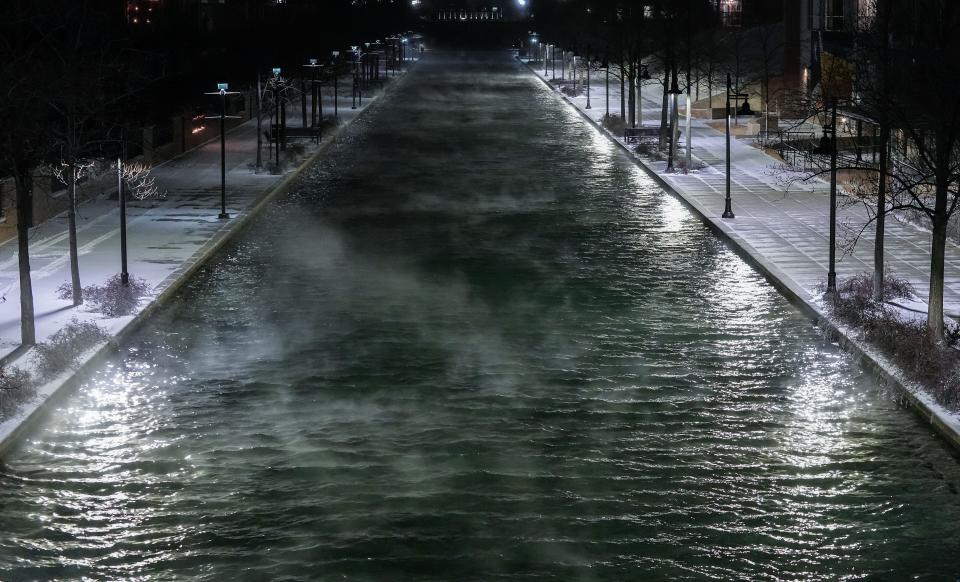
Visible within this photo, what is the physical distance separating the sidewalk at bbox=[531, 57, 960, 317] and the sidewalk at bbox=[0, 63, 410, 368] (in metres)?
12.2

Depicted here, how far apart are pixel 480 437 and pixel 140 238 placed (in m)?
15.9

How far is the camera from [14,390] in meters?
17.9

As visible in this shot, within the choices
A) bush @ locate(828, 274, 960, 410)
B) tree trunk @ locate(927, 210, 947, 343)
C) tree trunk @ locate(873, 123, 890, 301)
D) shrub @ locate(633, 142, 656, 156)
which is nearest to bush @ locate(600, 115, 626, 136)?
shrub @ locate(633, 142, 656, 156)

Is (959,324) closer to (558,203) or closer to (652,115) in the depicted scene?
(558,203)

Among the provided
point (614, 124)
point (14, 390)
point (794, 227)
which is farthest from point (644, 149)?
point (14, 390)

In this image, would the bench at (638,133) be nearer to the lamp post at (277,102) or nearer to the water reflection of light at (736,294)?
the lamp post at (277,102)

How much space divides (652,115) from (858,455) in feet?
167

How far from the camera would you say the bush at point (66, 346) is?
19.6 metres

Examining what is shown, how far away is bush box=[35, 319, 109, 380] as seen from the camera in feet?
64.2

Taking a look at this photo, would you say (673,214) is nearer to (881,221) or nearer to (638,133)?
(881,221)

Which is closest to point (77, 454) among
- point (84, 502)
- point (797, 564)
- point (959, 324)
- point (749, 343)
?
point (84, 502)

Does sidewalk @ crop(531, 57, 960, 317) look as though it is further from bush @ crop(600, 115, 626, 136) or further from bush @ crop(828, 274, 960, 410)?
bush @ crop(600, 115, 626, 136)

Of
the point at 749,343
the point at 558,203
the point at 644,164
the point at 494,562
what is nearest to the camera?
the point at 494,562

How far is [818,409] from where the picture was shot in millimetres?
18797
